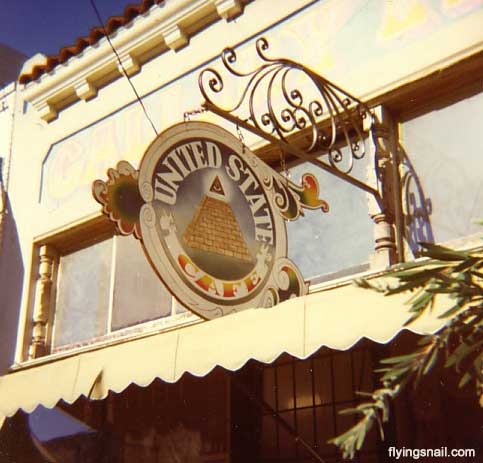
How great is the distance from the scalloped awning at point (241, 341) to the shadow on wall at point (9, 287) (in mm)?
3333

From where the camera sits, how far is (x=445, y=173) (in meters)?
6.81

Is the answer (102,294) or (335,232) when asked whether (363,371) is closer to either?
(335,232)

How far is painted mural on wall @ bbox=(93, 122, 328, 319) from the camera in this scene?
5.56m

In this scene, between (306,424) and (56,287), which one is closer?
(306,424)

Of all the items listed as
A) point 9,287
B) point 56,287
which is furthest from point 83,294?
point 9,287

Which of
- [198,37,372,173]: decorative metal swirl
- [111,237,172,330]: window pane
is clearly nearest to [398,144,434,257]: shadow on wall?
[198,37,372,173]: decorative metal swirl

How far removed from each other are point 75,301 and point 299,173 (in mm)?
3384

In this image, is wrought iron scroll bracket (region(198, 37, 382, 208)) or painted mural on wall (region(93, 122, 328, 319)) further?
wrought iron scroll bracket (region(198, 37, 382, 208))

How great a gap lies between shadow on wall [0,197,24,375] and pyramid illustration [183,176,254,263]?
5075mm

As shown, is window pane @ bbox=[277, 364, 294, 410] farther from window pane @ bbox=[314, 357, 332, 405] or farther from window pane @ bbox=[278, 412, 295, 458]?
window pane @ bbox=[314, 357, 332, 405]

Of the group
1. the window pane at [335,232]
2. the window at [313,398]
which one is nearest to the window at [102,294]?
the window at [313,398]

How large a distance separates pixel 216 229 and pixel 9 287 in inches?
212

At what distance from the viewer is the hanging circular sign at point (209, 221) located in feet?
18.3

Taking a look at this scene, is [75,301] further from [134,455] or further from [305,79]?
[305,79]
